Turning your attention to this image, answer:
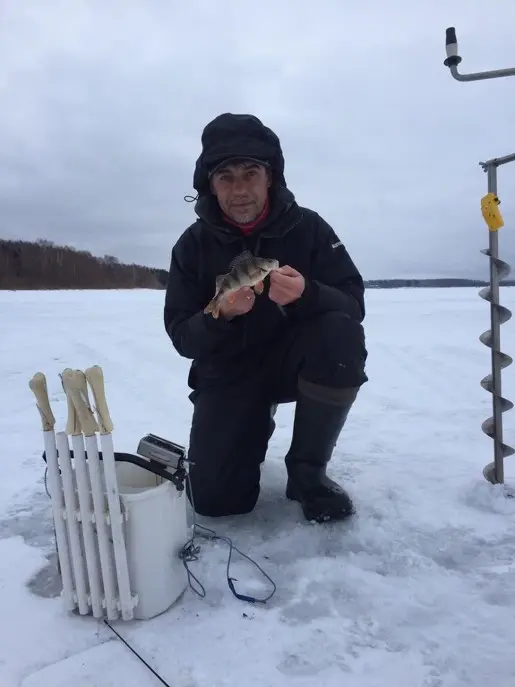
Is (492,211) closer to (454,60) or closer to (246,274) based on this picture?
(454,60)

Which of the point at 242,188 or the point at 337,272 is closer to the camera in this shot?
the point at 242,188

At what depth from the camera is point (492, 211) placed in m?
2.64

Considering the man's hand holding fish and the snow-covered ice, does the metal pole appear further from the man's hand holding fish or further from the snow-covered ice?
the man's hand holding fish

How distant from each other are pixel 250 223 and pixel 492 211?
1.22 metres

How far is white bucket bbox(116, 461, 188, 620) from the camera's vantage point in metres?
1.76

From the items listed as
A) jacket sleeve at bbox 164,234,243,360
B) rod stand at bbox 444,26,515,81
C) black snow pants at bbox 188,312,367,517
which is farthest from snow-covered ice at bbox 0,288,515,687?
rod stand at bbox 444,26,515,81

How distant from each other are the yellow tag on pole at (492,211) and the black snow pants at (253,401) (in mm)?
874

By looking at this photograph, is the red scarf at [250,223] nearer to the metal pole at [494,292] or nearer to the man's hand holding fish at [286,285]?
the man's hand holding fish at [286,285]

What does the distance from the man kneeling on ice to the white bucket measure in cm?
56

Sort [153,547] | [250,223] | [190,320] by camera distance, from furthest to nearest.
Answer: [250,223] < [190,320] < [153,547]

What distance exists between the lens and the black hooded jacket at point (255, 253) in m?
2.53

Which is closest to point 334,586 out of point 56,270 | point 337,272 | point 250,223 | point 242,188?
point 337,272

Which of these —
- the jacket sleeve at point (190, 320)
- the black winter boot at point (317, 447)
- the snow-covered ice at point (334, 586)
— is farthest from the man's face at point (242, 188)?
the snow-covered ice at point (334, 586)

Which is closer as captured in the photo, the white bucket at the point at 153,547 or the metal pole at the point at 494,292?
the white bucket at the point at 153,547
